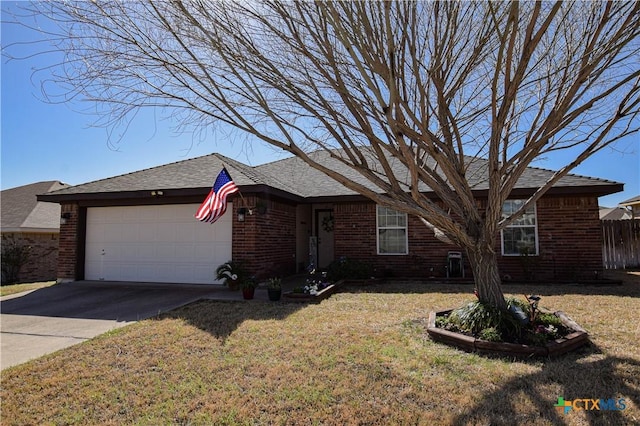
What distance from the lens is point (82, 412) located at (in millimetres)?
3164

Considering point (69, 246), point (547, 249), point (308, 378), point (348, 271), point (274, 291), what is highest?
point (69, 246)

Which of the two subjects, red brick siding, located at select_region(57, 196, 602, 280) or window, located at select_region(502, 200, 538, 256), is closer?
red brick siding, located at select_region(57, 196, 602, 280)

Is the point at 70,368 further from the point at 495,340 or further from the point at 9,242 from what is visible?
the point at 9,242

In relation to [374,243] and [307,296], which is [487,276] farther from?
[374,243]

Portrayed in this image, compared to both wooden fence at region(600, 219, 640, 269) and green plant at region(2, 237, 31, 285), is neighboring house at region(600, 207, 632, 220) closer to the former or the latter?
wooden fence at region(600, 219, 640, 269)

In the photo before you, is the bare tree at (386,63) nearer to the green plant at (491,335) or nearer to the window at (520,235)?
the green plant at (491,335)

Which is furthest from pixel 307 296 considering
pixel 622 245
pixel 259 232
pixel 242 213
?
pixel 622 245

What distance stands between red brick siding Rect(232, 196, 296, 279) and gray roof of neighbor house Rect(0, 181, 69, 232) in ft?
33.2

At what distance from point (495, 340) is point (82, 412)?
14.3ft

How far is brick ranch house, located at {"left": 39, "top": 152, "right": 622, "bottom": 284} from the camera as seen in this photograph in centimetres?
973

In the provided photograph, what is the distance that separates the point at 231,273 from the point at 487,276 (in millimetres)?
5961

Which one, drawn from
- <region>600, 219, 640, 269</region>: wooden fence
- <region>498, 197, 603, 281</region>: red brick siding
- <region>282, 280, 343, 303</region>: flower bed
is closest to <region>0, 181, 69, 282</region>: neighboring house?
<region>282, 280, 343, 303</region>: flower bed

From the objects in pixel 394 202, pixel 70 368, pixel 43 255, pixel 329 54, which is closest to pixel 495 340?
pixel 394 202

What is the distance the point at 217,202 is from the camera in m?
7.96
